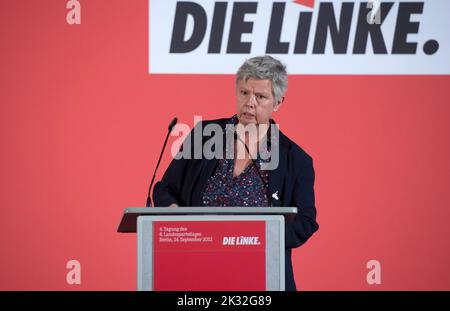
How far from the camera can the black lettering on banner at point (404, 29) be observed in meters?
4.27

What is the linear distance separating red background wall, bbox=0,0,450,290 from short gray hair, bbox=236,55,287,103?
970mm

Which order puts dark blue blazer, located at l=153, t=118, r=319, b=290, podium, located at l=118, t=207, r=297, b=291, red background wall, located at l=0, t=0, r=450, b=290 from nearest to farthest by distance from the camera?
1. podium, located at l=118, t=207, r=297, b=291
2. dark blue blazer, located at l=153, t=118, r=319, b=290
3. red background wall, located at l=0, t=0, r=450, b=290

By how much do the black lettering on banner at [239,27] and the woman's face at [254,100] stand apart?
1056mm

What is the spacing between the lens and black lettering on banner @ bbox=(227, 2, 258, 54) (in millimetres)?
4246

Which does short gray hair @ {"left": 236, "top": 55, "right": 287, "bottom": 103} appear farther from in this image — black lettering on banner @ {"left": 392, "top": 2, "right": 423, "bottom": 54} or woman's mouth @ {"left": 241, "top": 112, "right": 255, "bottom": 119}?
black lettering on banner @ {"left": 392, "top": 2, "right": 423, "bottom": 54}

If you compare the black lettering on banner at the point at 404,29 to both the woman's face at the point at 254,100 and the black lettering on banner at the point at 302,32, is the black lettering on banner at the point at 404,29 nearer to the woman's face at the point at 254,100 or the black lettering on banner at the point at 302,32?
the black lettering on banner at the point at 302,32

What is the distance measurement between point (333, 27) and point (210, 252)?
7.44 ft

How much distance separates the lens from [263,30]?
4250mm

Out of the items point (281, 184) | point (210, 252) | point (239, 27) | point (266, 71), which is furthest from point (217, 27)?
point (210, 252)

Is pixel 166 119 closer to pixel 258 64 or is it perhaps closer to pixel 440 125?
pixel 258 64

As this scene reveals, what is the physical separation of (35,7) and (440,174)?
2284mm

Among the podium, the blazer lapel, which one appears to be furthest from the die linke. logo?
the podium

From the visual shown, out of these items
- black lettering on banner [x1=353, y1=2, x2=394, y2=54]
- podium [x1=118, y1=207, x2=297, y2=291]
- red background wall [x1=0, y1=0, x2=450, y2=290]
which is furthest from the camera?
black lettering on banner [x1=353, y1=2, x2=394, y2=54]

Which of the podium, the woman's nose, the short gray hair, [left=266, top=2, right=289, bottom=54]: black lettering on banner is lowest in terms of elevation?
the podium
